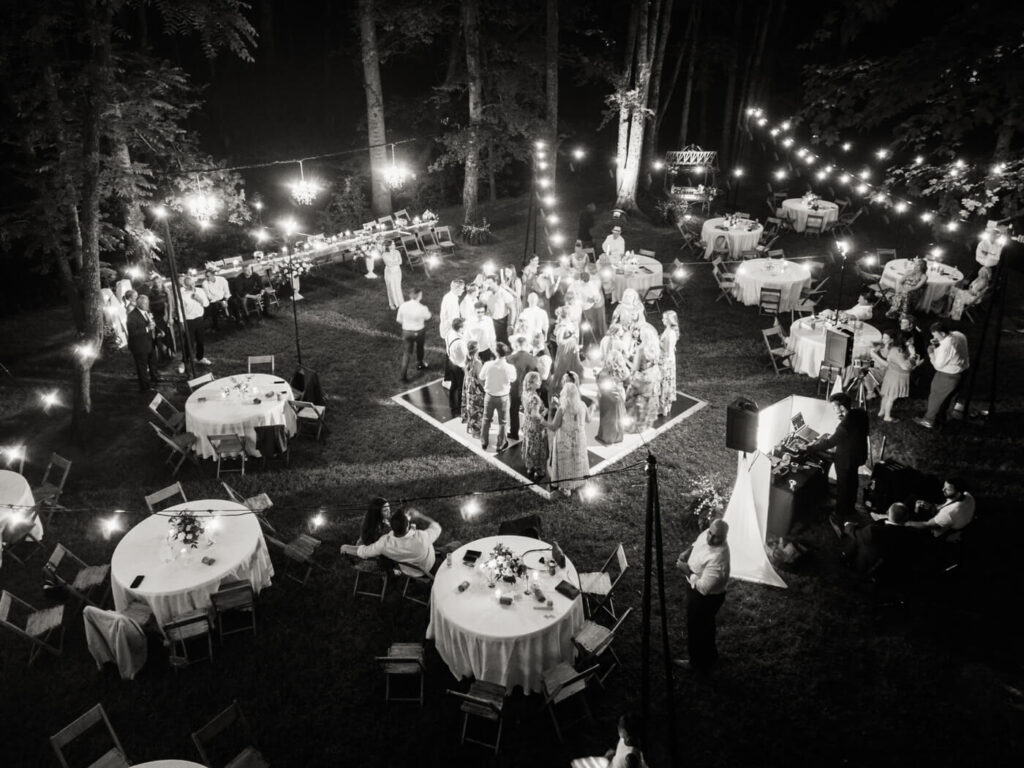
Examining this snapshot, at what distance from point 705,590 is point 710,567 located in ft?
0.80

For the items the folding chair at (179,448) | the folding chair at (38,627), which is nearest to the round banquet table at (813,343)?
the folding chair at (179,448)

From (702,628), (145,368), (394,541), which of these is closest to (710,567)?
(702,628)

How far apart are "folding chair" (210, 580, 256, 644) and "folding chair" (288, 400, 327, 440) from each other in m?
3.60

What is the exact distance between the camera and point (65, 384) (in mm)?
12367

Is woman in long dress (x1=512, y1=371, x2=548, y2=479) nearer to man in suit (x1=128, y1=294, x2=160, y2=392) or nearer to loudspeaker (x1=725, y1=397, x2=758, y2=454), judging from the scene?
loudspeaker (x1=725, y1=397, x2=758, y2=454)

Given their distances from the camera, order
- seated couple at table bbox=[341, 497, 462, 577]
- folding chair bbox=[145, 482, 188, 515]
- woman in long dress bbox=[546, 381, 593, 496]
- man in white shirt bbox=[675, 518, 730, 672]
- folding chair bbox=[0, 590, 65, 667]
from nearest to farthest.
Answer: man in white shirt bbox=[675, 518, 730, 672] → folding chair bbox=[0, 590, 65, 667] → seated couple at table bbox=[341, 497, 462, 577] → folding chair bbox=[145, 482, 188, 515] → woman in long dress bbox=[546, 381, 593, 496]

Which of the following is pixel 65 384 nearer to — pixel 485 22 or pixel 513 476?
pixel 513 476

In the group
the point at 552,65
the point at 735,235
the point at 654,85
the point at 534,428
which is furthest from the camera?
the point at 654,85

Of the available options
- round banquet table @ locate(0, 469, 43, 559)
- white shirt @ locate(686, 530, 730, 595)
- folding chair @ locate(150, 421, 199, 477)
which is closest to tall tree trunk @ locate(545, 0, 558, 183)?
folding chair @ locate(150, 421, 199, 477)

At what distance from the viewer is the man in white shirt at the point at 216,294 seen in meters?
13.7

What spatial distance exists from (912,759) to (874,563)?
194cm

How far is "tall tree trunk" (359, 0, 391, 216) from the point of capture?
17.7 meters

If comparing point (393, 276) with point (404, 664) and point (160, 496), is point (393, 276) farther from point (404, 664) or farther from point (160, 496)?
point (404, 664)

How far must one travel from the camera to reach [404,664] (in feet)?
20.7
